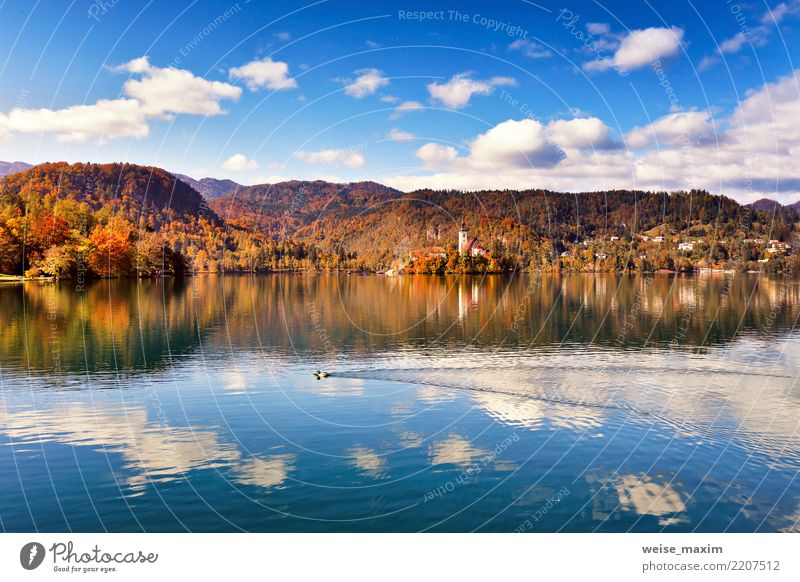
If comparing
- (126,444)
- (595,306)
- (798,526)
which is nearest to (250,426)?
(126,444)

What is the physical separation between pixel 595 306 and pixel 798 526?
7112 centimetres

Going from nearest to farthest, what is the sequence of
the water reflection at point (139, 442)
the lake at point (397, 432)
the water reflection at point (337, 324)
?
the lake at point (397, 432), the water reflection at point (139, 442), the water reflection at point (337, 324)

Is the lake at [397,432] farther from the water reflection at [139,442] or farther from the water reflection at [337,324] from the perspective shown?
the water reflection at [337,324]

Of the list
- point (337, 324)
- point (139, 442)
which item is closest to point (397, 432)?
point (139, 442)

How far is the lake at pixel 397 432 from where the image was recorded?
56.2 feet

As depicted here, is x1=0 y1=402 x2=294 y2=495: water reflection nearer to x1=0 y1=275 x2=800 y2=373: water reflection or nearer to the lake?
the lake

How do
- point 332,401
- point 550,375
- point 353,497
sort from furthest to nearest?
point 550,375 → point 332,401 → point 353,497

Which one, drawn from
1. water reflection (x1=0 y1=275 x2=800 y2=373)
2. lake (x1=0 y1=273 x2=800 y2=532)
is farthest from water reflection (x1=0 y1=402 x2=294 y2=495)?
water reflection (x1=0 y1=275 x2=800 y2=373)

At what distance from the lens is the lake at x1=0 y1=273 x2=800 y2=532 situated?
17.1 meters

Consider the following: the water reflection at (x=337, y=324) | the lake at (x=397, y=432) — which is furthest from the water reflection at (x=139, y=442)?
the water reflection at (x=337, y=324)

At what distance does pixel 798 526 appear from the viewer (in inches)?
656

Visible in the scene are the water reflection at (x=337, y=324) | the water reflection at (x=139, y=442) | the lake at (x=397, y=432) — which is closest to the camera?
the lake at (x=397, y=432)
